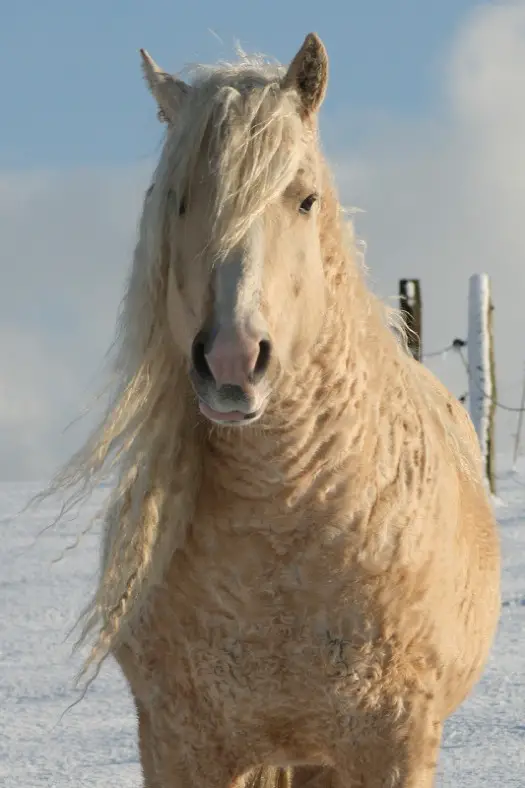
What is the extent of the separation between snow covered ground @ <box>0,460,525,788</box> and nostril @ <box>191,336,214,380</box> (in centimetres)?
106

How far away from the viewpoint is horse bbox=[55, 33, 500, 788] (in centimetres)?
225

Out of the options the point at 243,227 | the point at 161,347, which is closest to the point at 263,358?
the point at 243,227

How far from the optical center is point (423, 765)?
2.50 meters

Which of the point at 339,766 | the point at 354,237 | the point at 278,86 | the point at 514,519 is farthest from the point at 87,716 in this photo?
the point at 514,519

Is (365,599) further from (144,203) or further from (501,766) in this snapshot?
(501,766)

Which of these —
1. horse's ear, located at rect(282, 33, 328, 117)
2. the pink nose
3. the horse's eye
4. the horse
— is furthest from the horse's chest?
horse's ear, located at rect(282, 33, 328, 117)

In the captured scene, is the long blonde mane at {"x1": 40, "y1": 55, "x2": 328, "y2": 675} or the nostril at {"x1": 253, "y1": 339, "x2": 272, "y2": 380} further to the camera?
the long blonde mane at {"x1": 40, "y1": 55, "x2": 328, "y2": 675}

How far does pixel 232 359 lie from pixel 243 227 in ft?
0.99

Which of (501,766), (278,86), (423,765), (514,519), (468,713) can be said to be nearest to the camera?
(278,86)

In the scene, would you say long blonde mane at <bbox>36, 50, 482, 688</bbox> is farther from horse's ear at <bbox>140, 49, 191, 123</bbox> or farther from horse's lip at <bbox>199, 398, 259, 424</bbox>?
horse's lip at <bbox>199, 398, 259, 424</bbox>

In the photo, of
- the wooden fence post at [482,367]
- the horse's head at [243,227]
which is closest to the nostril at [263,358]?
the horse's head at [243,227]

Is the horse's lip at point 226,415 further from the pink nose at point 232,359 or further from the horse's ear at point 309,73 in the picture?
the horse's ear at point 309,73

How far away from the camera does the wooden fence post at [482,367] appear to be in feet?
32.9

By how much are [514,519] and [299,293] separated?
7.21 meters
